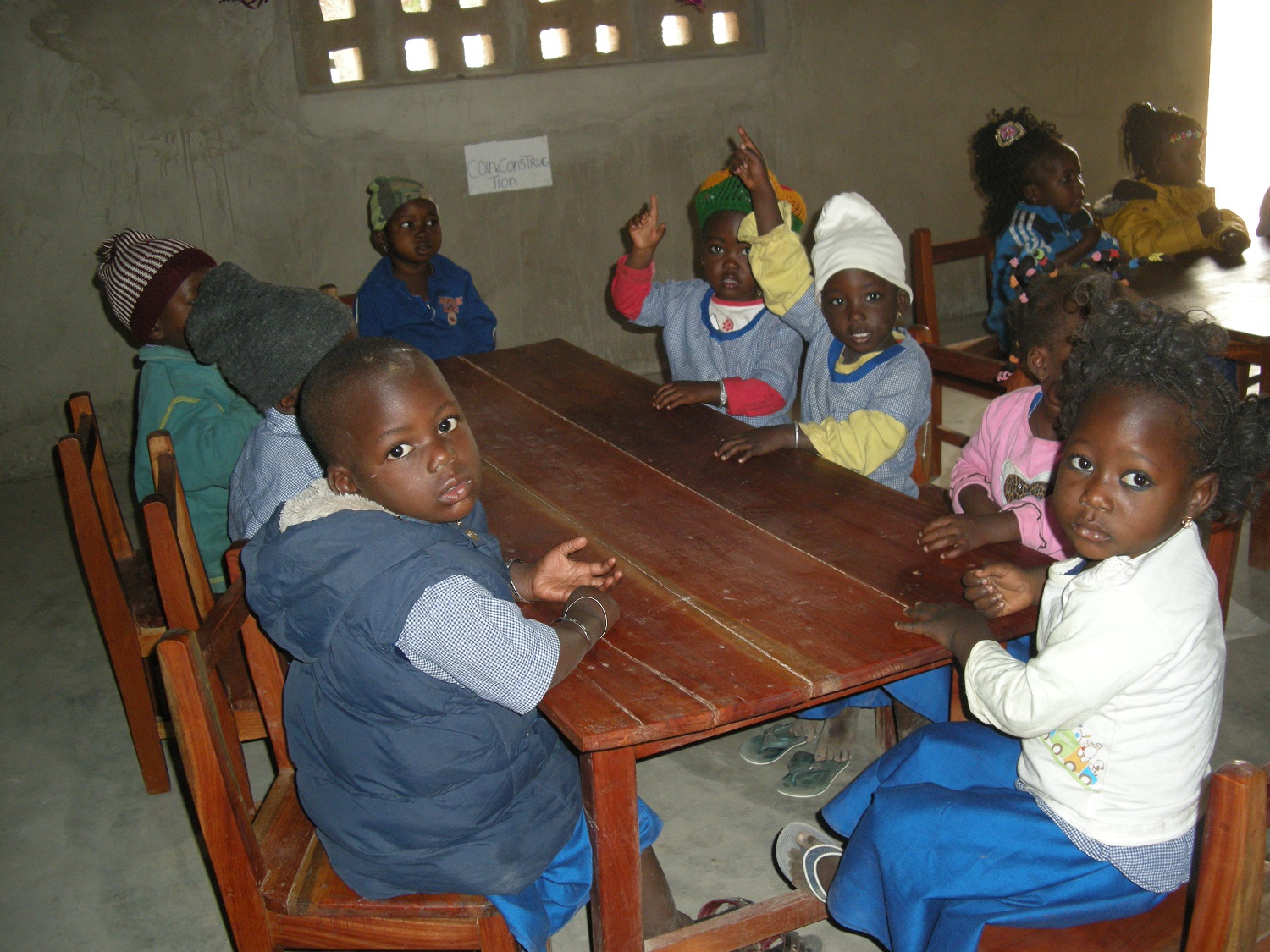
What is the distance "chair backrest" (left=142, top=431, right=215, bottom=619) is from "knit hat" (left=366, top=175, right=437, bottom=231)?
1860mm

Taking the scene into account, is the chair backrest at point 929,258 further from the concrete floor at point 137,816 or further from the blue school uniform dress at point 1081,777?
the blue school uniform dress at point 1081,777

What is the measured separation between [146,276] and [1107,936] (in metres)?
2.67

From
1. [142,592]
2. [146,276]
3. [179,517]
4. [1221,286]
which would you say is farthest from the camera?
[1221,286]

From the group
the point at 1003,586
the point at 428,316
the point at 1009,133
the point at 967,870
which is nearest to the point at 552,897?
the point at 967,870

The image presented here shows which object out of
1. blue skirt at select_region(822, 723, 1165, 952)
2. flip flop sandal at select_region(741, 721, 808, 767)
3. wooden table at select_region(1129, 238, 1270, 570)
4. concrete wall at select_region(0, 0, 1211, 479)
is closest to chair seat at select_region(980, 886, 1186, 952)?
blue skirt at select_region(822, 723, 1165, 952)

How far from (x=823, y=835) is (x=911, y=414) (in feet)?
3.23

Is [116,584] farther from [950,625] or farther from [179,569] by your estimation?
[950,625]

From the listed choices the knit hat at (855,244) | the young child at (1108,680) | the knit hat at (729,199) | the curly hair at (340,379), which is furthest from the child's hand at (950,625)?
the knit hat at (729,199)

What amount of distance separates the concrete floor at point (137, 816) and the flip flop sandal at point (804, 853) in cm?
38

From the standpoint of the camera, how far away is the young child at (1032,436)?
1902 millimetres

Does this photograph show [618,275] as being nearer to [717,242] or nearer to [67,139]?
[717,242]

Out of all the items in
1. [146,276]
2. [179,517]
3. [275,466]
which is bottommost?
[179,517]

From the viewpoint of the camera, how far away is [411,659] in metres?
1.33

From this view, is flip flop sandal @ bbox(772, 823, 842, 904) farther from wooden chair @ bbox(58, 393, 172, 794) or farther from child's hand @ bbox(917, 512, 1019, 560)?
wooden chair @ bbox(58, 393, 172, 794)
